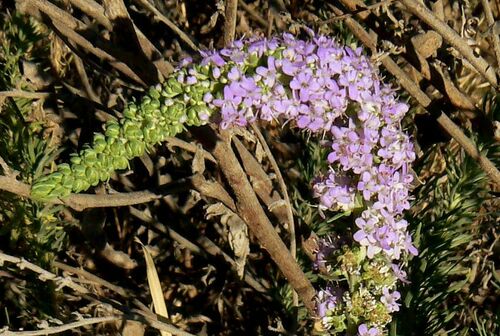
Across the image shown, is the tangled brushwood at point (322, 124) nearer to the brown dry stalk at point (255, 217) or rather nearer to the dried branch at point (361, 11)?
the brown dry stalk at point (255, 217)

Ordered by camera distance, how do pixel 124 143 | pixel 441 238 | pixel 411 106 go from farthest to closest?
pixel 411 106
pixel 441 238
pixel 124 143

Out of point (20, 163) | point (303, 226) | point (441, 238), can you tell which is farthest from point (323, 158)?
point (20, 163)

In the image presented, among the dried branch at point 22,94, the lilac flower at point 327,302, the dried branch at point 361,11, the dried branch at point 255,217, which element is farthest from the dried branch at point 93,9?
the lilac flower at point 327,302

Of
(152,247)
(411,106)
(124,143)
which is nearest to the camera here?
(124,143)

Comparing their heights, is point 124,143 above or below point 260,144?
below

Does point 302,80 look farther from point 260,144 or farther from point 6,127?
point 6,127

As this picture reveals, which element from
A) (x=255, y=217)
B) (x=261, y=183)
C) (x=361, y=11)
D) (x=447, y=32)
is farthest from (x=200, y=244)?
(x=447, y=32)
